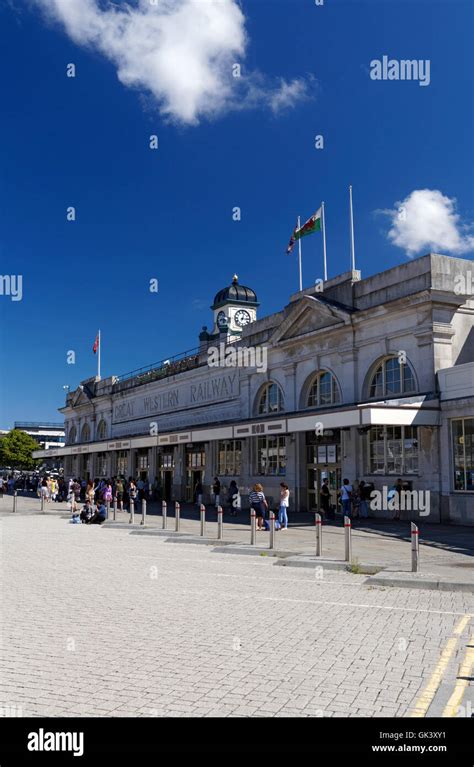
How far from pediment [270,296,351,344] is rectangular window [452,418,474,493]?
6.89 metres

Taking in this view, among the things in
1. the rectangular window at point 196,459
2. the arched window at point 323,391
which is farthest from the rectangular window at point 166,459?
the arched window at point 323,391

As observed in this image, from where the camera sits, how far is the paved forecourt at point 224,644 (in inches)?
213

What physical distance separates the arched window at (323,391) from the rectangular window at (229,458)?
621cm

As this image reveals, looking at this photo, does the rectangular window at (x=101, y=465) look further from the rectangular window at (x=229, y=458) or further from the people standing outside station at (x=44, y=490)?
the rectangular window at (x=229, y=458)

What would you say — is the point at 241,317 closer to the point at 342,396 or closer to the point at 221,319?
the point at 221,319

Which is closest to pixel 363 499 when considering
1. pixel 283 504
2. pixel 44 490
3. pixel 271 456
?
pixel 283 504

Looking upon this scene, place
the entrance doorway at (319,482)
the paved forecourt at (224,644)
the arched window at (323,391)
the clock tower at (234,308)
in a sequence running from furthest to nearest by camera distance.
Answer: the clock tower at (234,308) < the arched window at (323,391) < the entrance doorway at (319,482) < the paved forecourt at (224,644)

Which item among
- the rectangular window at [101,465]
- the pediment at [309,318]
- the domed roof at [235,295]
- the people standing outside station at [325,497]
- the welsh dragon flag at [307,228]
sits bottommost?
the people standing outside station at [325,497]

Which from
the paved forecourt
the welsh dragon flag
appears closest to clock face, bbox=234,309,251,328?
the welsh dragon flag

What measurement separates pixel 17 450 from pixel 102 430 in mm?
37323

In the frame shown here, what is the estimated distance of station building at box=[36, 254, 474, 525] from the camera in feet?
70.3

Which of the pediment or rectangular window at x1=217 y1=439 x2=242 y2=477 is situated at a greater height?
the pediment

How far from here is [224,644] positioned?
7301mm

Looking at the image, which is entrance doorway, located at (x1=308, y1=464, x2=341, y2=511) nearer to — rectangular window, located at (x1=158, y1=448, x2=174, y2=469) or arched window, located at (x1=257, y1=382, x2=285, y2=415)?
arched window, located at (x1=257, y1=382, x2=285, y2=415)
